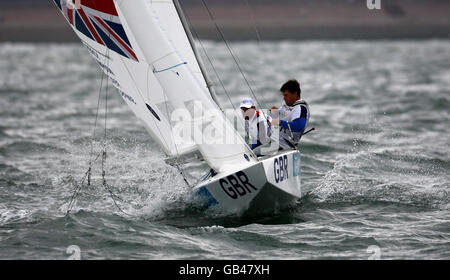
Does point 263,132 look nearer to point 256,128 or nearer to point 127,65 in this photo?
point 256,128

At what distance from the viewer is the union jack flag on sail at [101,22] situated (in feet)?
16.9

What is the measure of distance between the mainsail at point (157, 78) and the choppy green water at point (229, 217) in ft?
1.52

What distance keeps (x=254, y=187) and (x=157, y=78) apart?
1100 millimetres

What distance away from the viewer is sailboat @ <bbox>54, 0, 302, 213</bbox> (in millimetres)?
4848

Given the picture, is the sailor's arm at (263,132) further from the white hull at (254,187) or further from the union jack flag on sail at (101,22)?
the union jack flag on sail at (101,22)

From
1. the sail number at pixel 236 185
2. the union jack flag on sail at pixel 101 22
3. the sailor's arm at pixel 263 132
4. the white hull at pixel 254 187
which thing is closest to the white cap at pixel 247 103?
the sailor's arm at pixel 263 132

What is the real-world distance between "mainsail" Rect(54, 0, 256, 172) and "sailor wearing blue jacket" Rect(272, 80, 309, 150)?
557 mm

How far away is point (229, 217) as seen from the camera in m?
4.99

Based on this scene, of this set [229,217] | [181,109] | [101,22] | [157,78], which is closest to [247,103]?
[181,109]

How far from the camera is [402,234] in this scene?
4805mm

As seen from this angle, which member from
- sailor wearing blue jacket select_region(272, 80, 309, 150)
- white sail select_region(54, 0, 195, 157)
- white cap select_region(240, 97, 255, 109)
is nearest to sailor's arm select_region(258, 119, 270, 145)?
Result: sailor wearing blue jacket select_region(272, 80, 309, 150)

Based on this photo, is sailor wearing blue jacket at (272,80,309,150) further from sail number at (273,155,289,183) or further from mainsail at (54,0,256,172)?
mainsail at (54,0,256,172)

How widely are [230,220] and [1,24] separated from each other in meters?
41.8
